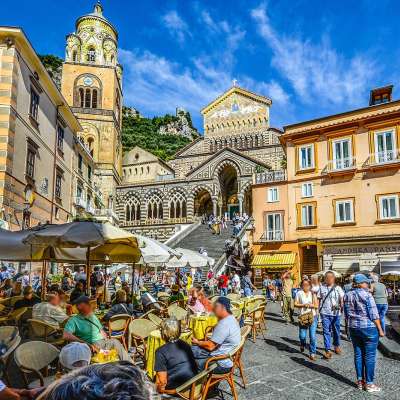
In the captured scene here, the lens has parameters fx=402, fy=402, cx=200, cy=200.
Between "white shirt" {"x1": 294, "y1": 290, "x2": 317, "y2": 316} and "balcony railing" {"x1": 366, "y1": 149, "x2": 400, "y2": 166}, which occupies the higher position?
"balcony railing" {"x1": 366, "y1": 149, "x2": 400, "y2": 166}

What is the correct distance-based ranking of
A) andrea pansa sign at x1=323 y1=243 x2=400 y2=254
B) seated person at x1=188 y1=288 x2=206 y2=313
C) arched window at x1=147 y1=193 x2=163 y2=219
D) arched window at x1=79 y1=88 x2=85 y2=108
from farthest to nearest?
arched window at x1=79 y1=88 x2=85 y2=108
arched window at x1=147 y1=193 x2=163 y2=219
andrea pansa sign at x1=323 y1=243 x2=400 y2=254
seated person at x1=188 y1=288 x2=206 y2=313

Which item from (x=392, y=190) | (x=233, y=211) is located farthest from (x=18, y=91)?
(x=233, y=211)

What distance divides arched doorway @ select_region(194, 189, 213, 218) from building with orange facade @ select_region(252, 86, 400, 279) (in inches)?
637

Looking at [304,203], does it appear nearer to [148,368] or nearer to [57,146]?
[57,146]

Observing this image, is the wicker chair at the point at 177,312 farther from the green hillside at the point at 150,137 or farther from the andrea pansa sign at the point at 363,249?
the green hillside at the point at 150,137

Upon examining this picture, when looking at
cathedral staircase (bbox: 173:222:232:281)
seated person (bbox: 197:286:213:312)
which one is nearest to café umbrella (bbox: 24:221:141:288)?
seated person (bbox: 197:286:213:312)

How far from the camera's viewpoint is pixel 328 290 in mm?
8219

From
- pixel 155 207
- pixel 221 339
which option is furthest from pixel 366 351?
pixel 155 207

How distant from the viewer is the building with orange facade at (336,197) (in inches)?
902

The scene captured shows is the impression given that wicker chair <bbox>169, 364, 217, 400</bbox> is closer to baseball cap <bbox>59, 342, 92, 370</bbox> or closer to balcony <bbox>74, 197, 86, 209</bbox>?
baseball cap <bbox>59, 342, 92, 370</bbox>

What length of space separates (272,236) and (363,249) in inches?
220

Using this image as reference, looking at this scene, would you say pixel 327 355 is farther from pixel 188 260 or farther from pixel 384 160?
pixel 384 160

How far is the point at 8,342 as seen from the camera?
4.93 m

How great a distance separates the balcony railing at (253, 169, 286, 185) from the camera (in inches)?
1060
